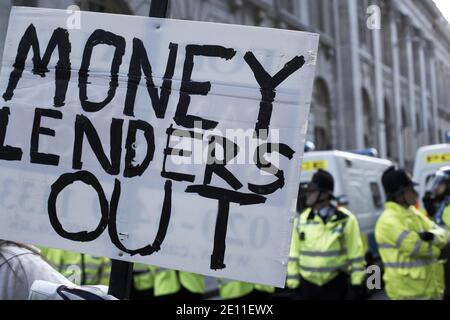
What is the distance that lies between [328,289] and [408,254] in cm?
99

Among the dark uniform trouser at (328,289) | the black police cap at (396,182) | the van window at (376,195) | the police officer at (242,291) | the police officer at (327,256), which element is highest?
the van window at (376,195)

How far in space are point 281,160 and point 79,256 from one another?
3.43 m

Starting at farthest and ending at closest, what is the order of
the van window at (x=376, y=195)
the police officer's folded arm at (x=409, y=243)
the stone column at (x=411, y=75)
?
the stone column at (x=411, y=75) → the van window at (x=376, y=195) → the police officer's folded arm at (x=409, y=243)

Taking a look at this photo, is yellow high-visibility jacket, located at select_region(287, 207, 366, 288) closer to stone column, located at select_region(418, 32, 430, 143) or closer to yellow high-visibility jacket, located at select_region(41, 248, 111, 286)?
yellow high-visibility jacket, located at select_region(41, 248, 111, 286)

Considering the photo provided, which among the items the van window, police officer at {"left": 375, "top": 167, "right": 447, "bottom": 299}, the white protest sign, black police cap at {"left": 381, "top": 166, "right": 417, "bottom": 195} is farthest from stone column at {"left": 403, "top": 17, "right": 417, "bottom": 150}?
the white protest sign

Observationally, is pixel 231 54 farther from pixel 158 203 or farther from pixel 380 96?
pixel 380 96

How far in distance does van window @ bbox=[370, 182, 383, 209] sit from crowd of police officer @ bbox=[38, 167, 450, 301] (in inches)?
198

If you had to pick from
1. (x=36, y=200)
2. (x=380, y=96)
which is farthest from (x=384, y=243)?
(x=380, y=96)

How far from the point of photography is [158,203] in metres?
2.00

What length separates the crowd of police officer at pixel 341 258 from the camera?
4.11m

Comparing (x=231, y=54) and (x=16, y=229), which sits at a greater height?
(x=231, y=54)

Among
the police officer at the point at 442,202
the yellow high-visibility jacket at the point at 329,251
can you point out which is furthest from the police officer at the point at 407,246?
the yellow high-visibility jacket at the point at 329,251

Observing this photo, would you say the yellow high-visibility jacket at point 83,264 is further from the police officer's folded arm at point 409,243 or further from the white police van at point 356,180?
the white police van at point 356,180

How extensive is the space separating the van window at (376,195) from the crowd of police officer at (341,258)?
16.5 ft
